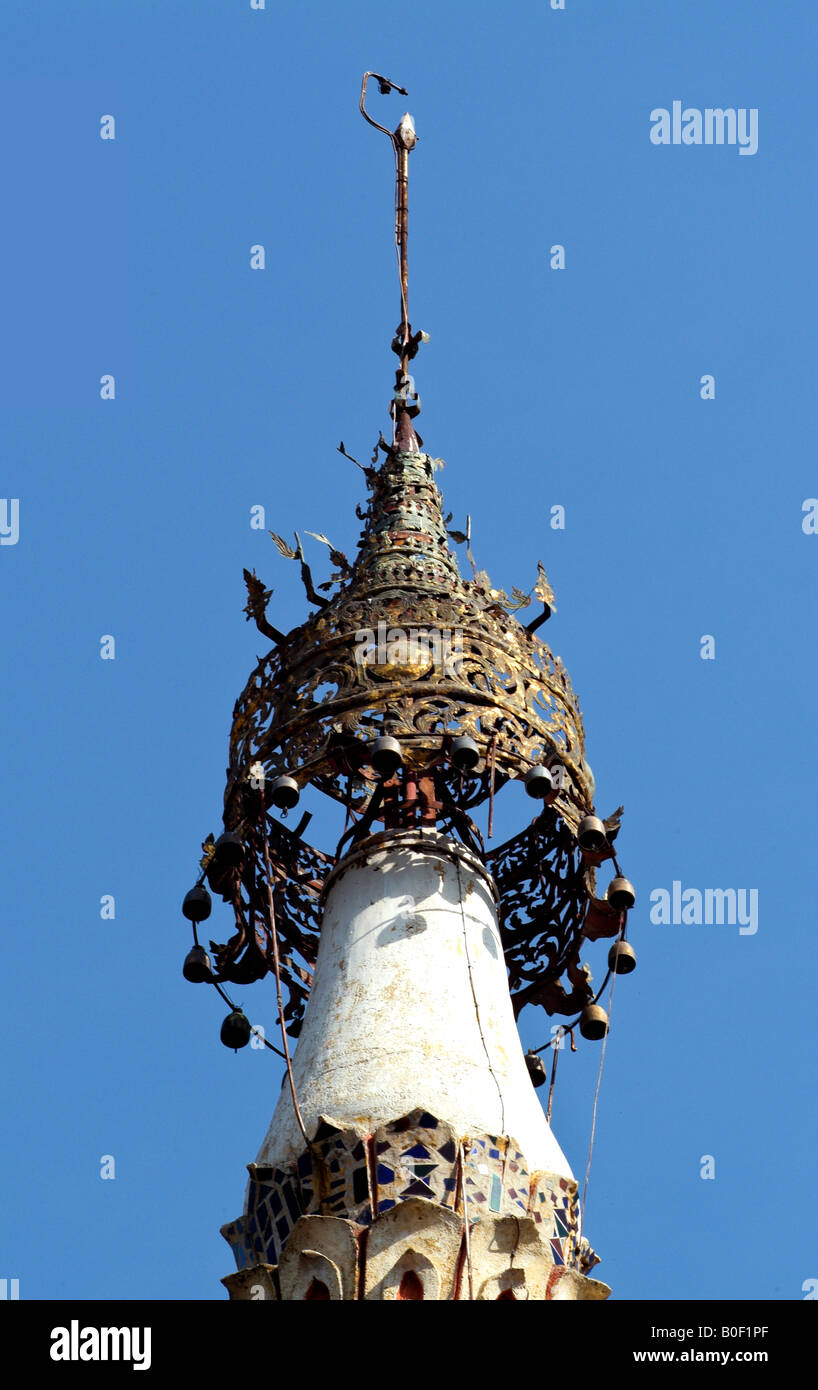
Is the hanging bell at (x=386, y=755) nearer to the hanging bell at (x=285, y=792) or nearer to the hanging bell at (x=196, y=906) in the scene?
the hanging bell at (x=285, y=792)

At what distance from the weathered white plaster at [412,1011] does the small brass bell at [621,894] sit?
0.93 meters

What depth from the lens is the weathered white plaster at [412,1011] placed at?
1645 cm

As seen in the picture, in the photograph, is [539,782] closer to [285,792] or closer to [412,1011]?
[285,792]

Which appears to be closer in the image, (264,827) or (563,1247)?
(563,1247)

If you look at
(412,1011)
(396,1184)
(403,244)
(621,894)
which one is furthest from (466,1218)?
(403,244)

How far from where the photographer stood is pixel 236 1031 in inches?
751

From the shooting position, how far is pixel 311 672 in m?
19.6

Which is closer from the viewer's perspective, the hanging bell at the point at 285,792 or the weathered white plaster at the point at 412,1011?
the weathered white plaster at the point at 412,1011

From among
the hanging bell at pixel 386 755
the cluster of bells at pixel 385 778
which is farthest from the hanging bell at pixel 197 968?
the hanging bell at pixel 386 755

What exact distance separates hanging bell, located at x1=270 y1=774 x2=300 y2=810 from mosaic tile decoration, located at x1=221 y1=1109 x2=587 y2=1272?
2.97 m

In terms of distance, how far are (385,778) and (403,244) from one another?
8.00 m
